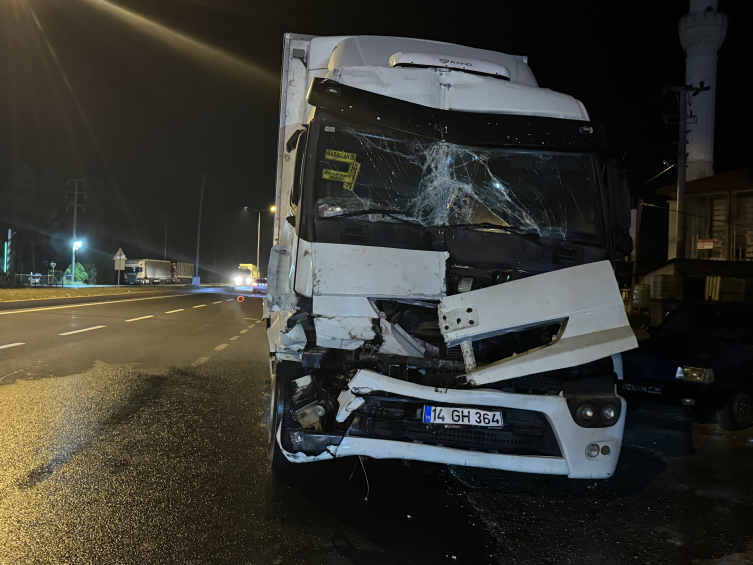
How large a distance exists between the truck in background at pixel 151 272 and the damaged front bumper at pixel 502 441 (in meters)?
55.4

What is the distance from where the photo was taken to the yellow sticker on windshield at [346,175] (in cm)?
418

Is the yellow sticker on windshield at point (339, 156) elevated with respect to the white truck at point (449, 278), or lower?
elevated

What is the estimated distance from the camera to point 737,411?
6305 millimetres

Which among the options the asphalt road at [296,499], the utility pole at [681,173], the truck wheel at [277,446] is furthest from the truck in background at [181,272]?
the truck wheel at [277,446]

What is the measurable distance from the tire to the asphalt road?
14 cm

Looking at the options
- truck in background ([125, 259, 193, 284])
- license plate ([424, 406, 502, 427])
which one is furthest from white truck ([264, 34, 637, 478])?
truck in background ([125, 259, 193, 284])

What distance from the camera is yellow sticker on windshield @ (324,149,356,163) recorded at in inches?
166

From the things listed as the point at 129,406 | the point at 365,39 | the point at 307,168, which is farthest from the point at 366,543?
the point at 365,39

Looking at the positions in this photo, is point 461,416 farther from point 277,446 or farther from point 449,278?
point 277,446

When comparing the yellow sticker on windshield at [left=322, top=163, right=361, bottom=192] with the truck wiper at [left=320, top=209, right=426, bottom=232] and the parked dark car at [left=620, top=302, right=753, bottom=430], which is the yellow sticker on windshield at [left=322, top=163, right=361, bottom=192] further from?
the parked dark car at [left=620, top=302, right=753, bottom=430]

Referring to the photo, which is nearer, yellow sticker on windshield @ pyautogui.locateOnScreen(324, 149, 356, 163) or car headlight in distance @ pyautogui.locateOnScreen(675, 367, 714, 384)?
yellow sticker on windshield @ pyautogui.locateOnScreen(324, 149, 356, 163)

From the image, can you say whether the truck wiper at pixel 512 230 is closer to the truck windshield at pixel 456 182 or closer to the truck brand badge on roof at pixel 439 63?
the truck windshield at pixel 456 182

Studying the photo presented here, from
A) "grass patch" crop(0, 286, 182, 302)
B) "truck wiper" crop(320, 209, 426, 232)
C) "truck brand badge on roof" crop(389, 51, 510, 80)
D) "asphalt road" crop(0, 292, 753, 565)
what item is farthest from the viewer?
"grass patch" crop(0, 286, 182, 302)

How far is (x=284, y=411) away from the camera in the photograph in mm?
3980
